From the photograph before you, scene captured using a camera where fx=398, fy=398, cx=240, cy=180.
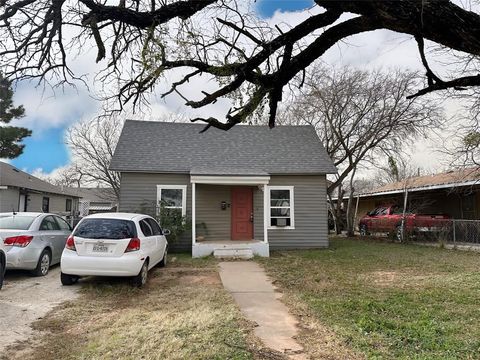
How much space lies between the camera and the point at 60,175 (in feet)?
184

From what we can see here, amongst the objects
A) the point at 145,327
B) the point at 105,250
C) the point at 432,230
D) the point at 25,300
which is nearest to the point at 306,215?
the point at 432,230

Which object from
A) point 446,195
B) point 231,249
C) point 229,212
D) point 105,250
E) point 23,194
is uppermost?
point 23,194

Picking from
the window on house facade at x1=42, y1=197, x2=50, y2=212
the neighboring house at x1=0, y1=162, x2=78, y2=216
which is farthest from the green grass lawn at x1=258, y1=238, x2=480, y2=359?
the window on house facade at x1=42, y1=197, x2=50, y2=212

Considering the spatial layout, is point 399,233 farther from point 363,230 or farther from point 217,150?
point 217,150

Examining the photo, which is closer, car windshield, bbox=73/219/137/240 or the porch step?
car windshield, bbox=73/219/137/240

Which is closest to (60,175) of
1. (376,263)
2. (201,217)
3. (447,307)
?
(201,217)

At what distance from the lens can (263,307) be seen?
661cm

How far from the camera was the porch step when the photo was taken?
1325 centimetres

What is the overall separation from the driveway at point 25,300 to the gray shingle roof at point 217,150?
22.3 feet

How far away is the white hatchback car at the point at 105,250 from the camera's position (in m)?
7.80

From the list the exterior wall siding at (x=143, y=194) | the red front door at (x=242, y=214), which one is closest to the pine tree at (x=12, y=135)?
the exterior wall siding at (x=143, y=194)

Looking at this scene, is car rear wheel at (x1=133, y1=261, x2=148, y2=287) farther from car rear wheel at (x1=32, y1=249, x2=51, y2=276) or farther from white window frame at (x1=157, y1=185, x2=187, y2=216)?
white window frame at (x1=157, y1=185, x2=187, y2=216)

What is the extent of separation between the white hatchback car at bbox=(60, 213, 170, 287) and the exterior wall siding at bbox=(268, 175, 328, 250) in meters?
8.94

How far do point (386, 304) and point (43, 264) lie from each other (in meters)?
7.58
